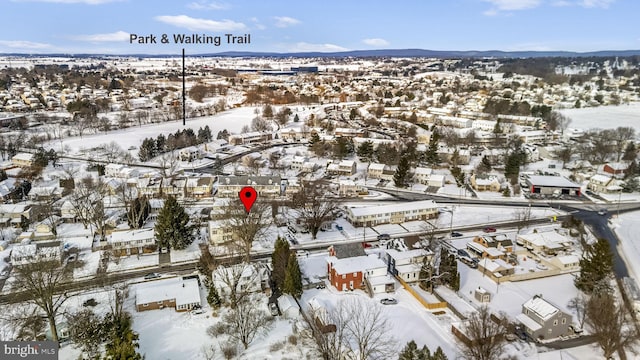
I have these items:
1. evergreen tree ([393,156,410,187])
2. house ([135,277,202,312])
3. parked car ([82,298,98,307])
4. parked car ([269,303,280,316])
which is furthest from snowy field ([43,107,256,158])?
parked car ([269,303,280,316])

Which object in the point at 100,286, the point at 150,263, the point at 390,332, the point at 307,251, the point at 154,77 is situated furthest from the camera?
the point at 154,77

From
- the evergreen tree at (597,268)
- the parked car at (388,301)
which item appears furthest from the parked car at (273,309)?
the evergreen tree at (597,268)

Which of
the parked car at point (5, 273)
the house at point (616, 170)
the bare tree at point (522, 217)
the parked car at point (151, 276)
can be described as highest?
the house at point (616, 170)

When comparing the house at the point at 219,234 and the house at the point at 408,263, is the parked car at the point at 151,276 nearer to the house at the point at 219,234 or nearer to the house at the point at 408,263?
the house at the point at 219,234

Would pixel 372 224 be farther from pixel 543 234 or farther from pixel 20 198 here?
pixel 20 198

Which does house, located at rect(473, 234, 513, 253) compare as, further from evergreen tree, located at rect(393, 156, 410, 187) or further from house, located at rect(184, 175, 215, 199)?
house, located at rect(184, 175, 215, 199)

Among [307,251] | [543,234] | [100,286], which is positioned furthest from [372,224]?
[100,286]
